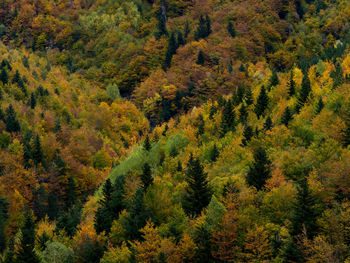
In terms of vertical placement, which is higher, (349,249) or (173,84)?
(349,249)

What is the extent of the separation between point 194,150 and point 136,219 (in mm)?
33034

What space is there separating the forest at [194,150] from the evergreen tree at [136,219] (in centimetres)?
32

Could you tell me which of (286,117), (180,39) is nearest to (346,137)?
(286,117)

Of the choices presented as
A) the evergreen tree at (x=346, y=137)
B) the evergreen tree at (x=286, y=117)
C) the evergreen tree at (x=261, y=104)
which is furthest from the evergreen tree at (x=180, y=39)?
Answer: the evergreen tree at (x=346, y=137)

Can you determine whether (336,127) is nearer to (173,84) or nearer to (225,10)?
(173,84)

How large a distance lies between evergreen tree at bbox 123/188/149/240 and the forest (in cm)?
32

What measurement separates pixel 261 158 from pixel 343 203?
1645cm

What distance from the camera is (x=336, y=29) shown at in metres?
172

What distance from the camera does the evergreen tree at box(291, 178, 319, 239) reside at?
5453 centimetres

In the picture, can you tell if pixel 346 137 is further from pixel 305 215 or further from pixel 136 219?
pixel 136 219

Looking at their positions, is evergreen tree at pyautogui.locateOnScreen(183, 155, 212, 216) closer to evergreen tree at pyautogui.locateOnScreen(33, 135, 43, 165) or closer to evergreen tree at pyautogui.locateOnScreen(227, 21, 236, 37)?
evergreen tree at pyautogui.locateOnScreen(33, 135, 43, 165)

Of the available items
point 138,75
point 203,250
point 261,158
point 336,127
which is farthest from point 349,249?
point 138,75

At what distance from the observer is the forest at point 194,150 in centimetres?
5931

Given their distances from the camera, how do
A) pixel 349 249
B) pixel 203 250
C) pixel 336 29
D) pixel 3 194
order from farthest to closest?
pixel 336 29 < pixel 3 194 < pixel 203 250 < pixel 349 249
